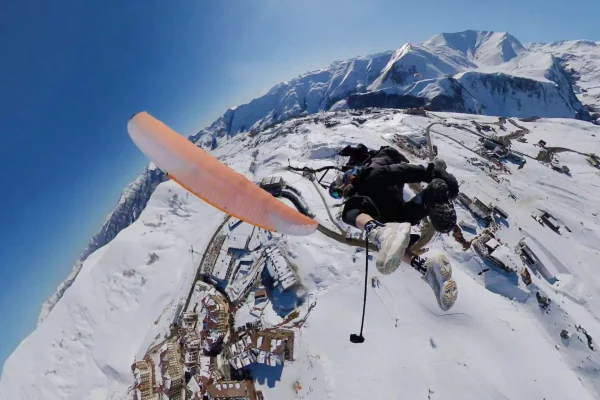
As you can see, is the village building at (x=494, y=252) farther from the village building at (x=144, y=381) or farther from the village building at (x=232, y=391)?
the village building at (x=144, y=381)

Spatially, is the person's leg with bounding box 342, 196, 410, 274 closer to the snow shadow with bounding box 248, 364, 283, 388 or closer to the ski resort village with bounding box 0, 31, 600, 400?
the ski resort village with bounding box 0, 31, 600, 400

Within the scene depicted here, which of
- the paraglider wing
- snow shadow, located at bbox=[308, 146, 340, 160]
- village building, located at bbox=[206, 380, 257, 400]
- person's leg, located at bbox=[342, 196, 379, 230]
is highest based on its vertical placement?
snow shadow, located at bbox=[308, 146, 340, 160]

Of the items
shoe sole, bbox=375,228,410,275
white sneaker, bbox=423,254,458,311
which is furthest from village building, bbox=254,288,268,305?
shoe sole, bbox=375,228,410,275

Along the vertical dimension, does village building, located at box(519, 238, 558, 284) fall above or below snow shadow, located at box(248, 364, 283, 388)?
above

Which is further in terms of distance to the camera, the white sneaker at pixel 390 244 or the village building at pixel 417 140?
the village building at pixel 417 140

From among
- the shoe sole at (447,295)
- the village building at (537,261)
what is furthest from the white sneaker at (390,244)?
the village building at (537,261)

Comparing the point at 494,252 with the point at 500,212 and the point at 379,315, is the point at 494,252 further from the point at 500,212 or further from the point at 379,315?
the point at 379,315
